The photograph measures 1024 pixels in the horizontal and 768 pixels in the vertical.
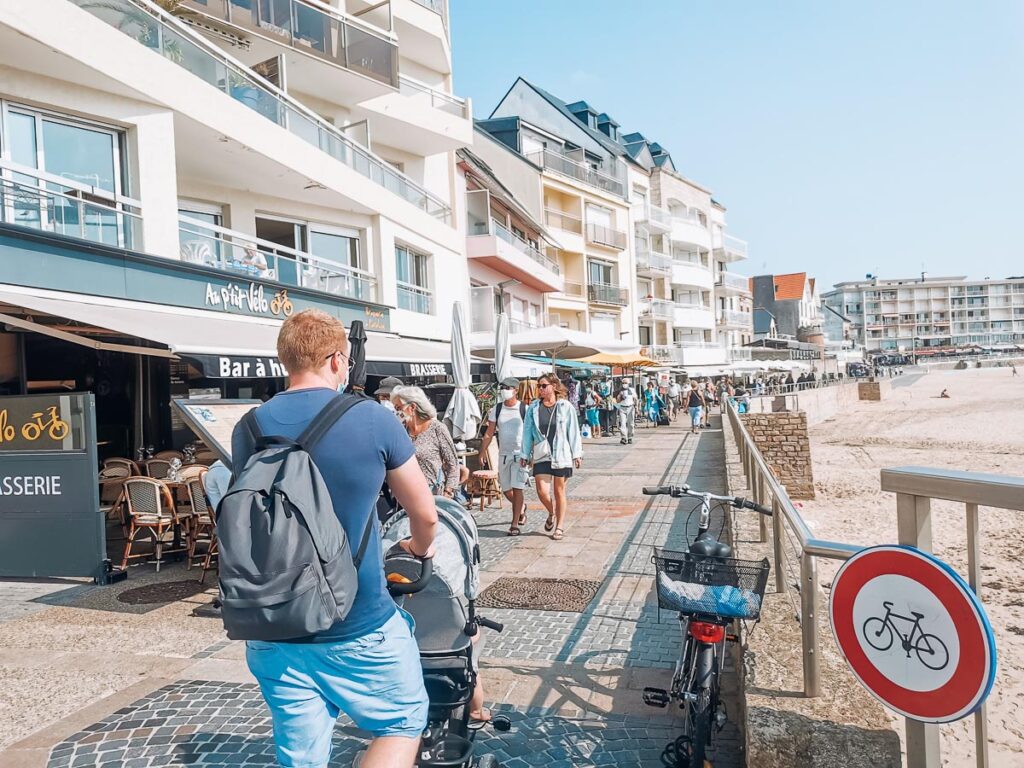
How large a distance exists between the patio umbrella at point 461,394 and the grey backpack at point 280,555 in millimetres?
9079

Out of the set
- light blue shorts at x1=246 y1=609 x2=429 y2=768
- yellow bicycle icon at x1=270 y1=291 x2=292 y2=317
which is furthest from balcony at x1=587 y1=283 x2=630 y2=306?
light blue shorts at x1=246 y1=609 x2=429 y2=768

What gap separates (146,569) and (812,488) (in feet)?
45.2

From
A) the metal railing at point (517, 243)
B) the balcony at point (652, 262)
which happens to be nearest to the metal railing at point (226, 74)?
the metal railing at point (517, 243)

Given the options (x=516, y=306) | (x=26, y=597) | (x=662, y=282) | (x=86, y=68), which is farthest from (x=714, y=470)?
(x=662, y=282)

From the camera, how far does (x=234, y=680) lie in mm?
4504

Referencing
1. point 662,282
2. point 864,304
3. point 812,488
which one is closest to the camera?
point 812,488

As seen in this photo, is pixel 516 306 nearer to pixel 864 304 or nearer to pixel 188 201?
pixel 188 201

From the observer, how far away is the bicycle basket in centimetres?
327

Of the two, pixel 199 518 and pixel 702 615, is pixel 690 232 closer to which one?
pixel 199 518

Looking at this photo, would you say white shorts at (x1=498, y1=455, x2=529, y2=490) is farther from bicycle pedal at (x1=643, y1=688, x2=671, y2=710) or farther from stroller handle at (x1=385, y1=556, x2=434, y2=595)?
stroller handle at (x1=385, y1=556, x2=434, y2=595)

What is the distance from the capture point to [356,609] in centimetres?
217

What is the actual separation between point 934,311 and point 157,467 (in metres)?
184

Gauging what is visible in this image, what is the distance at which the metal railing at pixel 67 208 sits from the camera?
9.09 metres

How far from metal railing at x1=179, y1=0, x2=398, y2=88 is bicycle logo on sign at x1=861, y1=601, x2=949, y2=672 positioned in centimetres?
1596
